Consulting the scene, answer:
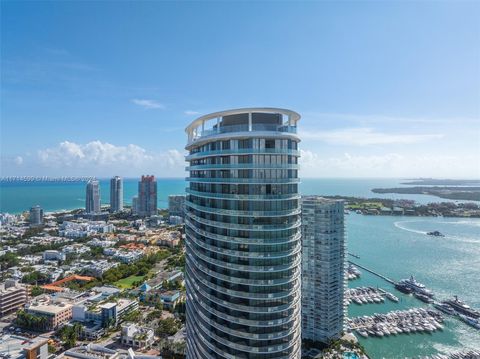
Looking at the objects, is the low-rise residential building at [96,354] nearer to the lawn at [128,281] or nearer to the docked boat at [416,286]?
the lawn at [128,281]

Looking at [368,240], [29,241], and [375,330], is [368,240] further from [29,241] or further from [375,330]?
[29,241]

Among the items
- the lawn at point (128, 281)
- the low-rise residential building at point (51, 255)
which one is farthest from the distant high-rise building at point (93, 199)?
the lawn at point (128, 281)

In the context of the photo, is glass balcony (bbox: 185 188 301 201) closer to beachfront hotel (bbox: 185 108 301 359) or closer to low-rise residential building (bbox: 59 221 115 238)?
beachfront hotel (bbox: 185 108 301 359)

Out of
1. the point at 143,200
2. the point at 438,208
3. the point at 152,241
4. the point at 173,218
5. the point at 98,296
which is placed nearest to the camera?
the point at 98,296

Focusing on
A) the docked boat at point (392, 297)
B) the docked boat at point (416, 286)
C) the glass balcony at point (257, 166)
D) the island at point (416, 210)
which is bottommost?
the docked boat at point (392, 297)

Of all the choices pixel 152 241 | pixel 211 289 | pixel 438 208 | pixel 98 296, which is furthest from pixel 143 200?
pixel 438 208
